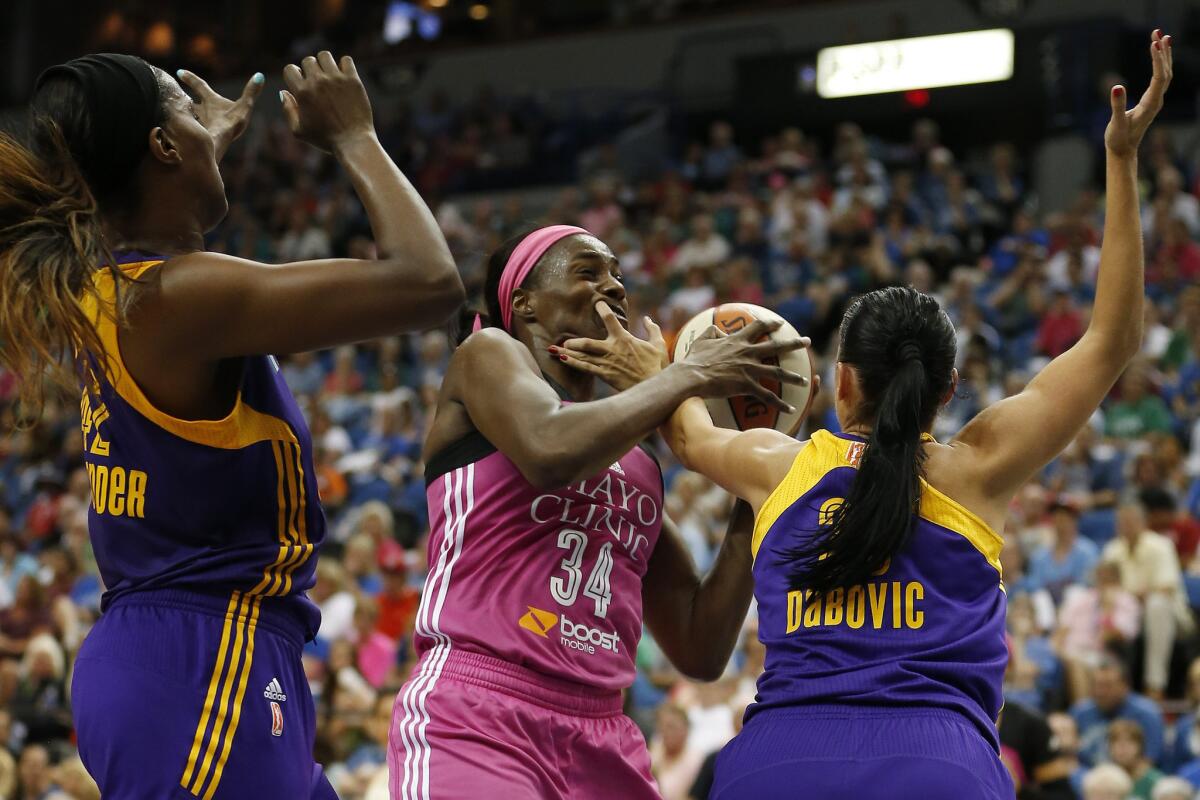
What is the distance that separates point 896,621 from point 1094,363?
71 centimetres

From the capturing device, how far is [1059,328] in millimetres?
12125

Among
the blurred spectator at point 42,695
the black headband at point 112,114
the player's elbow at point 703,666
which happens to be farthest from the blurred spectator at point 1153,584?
the blurred spectator at point 42,695

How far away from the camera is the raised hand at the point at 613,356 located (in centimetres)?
356

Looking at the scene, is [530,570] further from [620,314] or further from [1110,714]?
[1110,714]

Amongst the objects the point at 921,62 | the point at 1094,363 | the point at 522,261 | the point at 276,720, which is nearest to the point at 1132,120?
the point at 1094,363

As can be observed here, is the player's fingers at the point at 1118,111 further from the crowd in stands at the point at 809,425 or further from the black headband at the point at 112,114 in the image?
the black headband at the point at 112,114

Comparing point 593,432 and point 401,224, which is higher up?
point 401,224

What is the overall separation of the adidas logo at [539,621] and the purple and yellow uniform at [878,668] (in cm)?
47

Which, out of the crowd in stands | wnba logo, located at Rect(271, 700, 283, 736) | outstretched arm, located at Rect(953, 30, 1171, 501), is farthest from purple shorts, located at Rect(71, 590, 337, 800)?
outstretched arm, located at Rect(953, 30, 1171, 501)

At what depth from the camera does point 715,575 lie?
380 centimetres

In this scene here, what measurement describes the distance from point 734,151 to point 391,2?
7.42 meters

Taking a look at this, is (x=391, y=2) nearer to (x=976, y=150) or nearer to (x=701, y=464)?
(x=976, y=150)

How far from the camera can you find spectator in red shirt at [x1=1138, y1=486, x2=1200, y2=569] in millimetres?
9469

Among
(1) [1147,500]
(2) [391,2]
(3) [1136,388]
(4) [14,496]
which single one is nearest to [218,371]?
(1) [1147,500]
